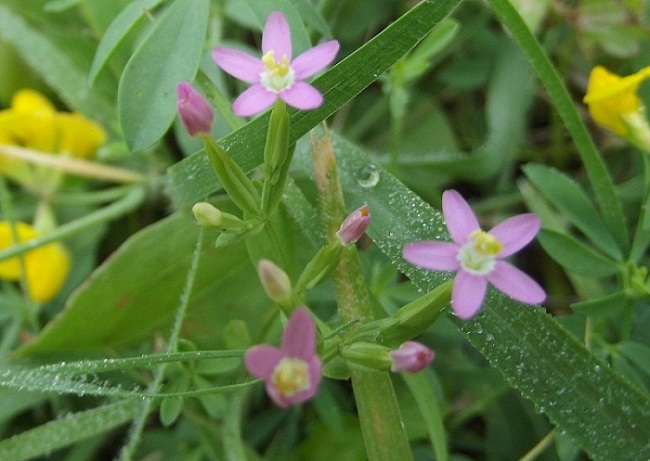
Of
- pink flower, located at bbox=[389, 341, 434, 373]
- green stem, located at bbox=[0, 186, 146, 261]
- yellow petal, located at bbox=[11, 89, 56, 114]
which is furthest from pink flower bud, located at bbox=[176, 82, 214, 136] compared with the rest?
yellow petal, located at bbox=[11, 89, 56, 114]

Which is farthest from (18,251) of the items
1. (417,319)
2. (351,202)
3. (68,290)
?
(417,319)

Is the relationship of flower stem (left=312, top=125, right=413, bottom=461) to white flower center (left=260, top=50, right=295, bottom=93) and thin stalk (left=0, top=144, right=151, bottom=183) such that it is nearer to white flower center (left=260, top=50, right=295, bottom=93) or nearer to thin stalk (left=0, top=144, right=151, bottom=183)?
white flower center (left=260, top=50, right=295, bottom=93)

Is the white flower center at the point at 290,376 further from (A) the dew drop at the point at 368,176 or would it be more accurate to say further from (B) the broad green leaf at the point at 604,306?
(B) the broad green leaf at the point at 604,306

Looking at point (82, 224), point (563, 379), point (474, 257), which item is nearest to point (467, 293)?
point (474, 257)

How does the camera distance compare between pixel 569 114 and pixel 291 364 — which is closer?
pixel 291 364

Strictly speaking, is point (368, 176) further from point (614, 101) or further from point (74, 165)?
point (74, 165)
